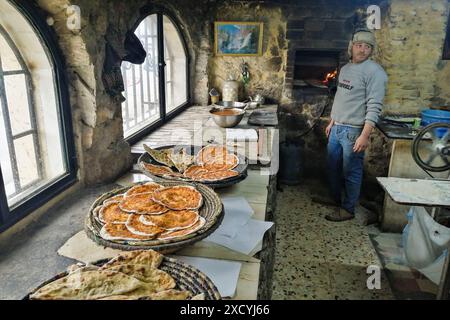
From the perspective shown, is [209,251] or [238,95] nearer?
[209,251]

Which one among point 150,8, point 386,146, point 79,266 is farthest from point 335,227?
point 79,266

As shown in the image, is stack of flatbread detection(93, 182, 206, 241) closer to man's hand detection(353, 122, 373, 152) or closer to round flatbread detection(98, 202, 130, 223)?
round flatbread detection(98, 202, 130, 223)

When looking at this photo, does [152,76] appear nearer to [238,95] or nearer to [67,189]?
[238,95]

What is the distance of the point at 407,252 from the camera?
2.64m

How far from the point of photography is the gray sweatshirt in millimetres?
2896

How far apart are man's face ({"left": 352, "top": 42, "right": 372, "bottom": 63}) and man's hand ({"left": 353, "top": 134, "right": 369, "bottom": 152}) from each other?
647 mm

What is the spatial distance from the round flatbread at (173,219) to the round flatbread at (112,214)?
0.07 m

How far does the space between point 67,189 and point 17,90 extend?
0.52 metres

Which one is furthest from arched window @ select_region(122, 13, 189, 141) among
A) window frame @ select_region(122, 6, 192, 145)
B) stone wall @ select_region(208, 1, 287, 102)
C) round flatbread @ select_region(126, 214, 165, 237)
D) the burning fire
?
the burning fire

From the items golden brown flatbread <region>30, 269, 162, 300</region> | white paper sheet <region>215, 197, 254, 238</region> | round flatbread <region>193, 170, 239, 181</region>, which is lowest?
white paper sheet <region>215, 197, 254, 238</region>

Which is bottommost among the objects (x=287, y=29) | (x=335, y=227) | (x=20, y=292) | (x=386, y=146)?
(x=335, y=227)

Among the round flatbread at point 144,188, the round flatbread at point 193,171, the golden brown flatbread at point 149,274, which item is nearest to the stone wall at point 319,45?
the round flatbread at point 193,171

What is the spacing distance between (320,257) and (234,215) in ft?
4.85

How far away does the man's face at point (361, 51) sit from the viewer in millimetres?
2933
